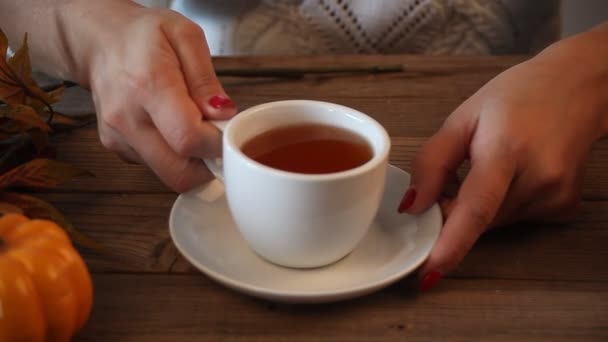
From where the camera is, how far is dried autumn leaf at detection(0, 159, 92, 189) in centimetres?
63

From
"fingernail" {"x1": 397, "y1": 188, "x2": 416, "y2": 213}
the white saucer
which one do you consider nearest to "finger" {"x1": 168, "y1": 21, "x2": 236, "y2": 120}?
the white saucer

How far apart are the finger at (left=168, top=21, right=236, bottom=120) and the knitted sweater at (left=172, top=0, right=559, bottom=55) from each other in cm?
39

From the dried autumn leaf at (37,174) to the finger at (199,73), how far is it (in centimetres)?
16

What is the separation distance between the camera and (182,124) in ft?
2.07

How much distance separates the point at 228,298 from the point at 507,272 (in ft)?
0.93

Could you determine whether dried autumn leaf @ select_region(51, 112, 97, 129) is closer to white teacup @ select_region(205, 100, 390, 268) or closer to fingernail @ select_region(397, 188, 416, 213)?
white teacup @ select_region(205, 100, 390, 268)

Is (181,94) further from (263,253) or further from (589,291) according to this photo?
(589,291)

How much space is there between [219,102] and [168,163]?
97 millimetres

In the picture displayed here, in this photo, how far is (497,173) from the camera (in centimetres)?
63

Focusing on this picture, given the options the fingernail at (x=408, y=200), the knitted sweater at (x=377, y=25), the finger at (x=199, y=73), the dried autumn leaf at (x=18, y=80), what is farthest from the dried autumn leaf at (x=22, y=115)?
the knitted sweater at (x=377, y=25)

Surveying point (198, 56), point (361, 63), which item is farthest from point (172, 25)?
point (361, 63)

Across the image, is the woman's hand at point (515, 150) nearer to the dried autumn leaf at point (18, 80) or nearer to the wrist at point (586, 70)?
the wrist at point (586, 70)

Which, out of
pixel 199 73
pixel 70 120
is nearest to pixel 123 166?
pixel 70 120

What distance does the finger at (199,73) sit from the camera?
65cm
